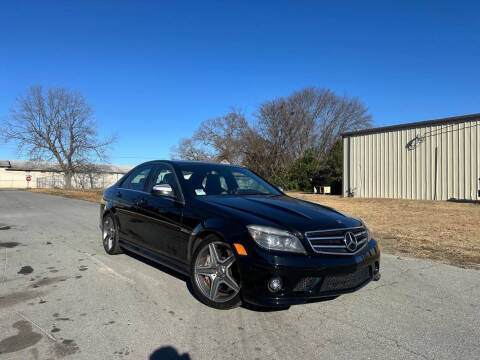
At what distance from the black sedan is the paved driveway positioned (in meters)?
0.30

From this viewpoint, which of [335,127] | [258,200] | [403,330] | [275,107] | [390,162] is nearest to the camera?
[403,330]

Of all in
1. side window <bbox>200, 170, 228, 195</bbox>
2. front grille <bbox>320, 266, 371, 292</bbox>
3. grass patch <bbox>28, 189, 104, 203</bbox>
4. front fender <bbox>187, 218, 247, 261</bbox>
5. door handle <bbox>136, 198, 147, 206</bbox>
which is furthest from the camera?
grass patch <bbox>28, 189, 104, 203</bbox>

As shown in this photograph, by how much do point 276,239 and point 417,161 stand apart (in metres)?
19.4

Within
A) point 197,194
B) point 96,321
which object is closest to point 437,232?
point 197,194

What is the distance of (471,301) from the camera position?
13.2 ft

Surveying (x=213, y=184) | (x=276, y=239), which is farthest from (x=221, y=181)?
(x=276, y=239)

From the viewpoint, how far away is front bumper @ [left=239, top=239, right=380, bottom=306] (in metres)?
3.10

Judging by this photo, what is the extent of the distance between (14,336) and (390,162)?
70.3 feet

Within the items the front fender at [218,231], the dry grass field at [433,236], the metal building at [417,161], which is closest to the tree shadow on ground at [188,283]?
the front fender at [218,231]

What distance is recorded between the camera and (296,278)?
310 centimetres

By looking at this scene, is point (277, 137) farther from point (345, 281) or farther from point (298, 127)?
point (345, 281)

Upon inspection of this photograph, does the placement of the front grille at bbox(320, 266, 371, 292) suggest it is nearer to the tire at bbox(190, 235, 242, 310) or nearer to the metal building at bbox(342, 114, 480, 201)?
the tire at bbox(190, 235, 242, 310)

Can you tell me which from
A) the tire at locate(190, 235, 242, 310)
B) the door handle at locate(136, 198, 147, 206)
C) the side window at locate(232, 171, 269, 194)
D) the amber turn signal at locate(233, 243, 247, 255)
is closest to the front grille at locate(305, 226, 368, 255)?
the amber turn signal at locate(233, 243, 247, 255)

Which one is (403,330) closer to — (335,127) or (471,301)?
(471,301)
